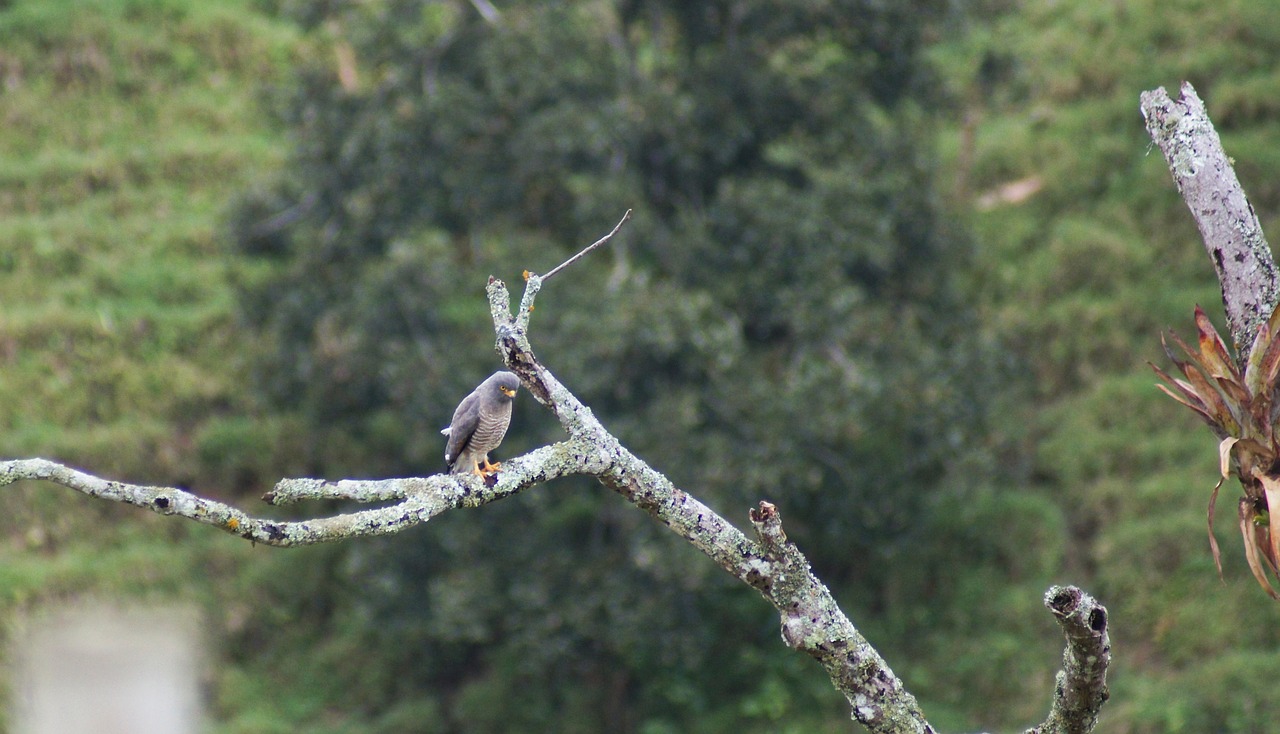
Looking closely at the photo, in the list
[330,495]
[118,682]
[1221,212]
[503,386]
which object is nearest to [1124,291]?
[1221,212]

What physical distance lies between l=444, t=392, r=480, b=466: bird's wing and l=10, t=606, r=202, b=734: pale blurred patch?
1.56 meters

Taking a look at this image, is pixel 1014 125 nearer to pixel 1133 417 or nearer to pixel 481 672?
pixel 1133 417

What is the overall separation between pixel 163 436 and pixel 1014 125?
11207mm

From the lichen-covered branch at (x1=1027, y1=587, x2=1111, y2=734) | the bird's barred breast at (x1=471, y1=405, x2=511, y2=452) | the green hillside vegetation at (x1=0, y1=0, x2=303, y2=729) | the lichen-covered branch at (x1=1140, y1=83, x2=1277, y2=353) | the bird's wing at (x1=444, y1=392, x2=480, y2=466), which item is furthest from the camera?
the green hillside vegetation at (x1=0, y1=0, x2=303, y2=729)

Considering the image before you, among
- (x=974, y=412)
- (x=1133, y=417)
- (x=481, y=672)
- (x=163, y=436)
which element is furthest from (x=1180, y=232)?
(x=163, y=436)

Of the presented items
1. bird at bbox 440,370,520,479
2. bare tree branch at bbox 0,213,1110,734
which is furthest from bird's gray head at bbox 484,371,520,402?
bare tree branch at bbox 0,213,1110,734

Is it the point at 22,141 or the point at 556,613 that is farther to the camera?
the point at 22,141

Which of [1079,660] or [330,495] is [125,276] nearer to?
[330,495]

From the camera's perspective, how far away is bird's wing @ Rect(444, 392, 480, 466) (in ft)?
19.2

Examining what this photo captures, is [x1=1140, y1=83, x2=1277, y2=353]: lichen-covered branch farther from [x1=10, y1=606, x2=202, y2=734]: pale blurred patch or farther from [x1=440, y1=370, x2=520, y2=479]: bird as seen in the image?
[x1=10, y1=606, x2=202, y2=734]: pale blurred patch

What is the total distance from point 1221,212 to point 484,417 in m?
3.20

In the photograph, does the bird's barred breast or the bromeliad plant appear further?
the bird's barred breast

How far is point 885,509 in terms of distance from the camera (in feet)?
36.4

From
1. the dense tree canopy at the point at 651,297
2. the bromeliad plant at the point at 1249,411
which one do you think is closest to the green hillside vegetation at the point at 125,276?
the dense tree canopy at the point at 651,297
